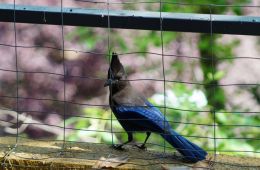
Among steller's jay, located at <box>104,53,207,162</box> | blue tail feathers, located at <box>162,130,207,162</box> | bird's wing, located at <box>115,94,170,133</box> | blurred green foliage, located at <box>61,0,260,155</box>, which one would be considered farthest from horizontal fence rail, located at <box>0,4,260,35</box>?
blurred green foliage, located at <box>61,0,260,155</box>

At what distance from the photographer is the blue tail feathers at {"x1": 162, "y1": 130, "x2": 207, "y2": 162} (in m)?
3.37

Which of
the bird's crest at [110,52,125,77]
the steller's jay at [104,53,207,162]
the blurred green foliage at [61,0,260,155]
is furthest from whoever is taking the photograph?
the blurred green foliage at [61,0,260,155]

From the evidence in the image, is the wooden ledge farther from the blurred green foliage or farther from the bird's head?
the blurred green foliage

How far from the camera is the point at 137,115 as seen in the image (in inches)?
139

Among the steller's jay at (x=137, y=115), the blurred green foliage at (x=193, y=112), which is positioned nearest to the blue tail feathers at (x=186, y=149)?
the steller's jay at (x=137, y=115)

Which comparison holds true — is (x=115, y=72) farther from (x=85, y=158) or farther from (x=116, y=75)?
(x=85, y=158)

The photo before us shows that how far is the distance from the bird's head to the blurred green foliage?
0.85m

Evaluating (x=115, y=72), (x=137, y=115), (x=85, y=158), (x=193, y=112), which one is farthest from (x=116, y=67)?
(x=193, y=112)

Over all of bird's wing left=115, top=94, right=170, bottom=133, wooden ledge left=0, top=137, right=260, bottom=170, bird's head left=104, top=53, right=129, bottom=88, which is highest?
bird's head left=104, top=53, right=129, bottom=88

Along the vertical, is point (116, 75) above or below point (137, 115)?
above

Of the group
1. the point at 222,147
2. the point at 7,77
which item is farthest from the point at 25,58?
the point at 222,147

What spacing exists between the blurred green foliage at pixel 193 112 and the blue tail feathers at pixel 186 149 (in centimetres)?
113

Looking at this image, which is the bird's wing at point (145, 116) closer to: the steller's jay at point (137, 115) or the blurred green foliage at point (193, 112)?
the steller's jay at point (137, 115)

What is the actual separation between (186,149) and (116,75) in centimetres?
63
